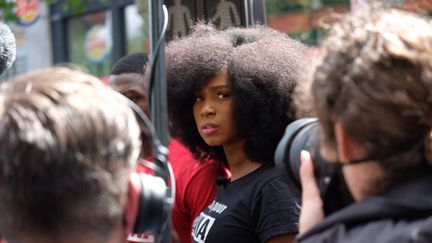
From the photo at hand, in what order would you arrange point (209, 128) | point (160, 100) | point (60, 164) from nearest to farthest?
point (60, 164) → point (160, 100) → point (209, 128)

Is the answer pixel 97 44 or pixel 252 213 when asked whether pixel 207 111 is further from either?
pixel 97 44

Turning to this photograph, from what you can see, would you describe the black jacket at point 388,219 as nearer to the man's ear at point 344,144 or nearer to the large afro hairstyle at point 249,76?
the man's ear at point 344,144

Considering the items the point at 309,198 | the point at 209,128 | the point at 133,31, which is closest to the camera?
the point at 309,198

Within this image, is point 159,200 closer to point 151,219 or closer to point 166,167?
point 151,219

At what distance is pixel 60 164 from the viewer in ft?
4.78

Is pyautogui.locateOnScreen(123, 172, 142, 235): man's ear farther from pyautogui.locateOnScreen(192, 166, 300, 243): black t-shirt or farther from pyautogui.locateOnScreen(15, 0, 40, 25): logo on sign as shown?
pyautogui.locateOnScreen(15, 0, 40, 25): logo on sign

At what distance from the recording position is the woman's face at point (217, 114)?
307 cm

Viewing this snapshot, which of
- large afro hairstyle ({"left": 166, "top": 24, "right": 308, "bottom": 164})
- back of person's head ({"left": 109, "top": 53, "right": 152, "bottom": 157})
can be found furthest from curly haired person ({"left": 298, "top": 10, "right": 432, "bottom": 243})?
back of person's head ({"left": 109, "top": 53, "right": 152, "bottom": 157})

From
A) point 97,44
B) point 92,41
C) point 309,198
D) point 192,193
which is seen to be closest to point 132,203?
point 309,198

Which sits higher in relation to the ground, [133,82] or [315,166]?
[315,166]

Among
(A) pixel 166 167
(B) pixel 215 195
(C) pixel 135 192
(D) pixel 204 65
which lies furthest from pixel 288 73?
(C) pixel 135 192

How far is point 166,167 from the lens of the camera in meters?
1.81

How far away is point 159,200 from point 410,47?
0.55 m

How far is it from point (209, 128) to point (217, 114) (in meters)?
0.06
